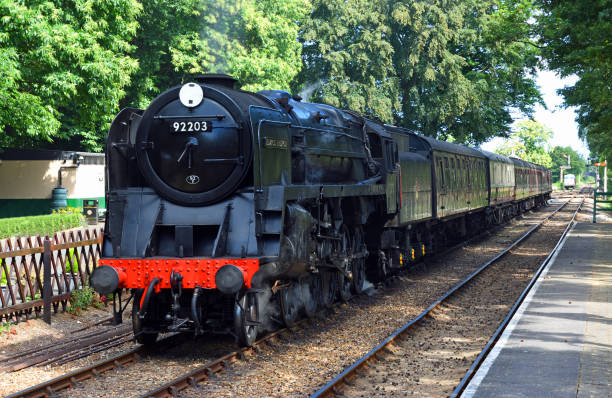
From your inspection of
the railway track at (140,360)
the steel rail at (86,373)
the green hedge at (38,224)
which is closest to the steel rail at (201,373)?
the railway track at (140,360)

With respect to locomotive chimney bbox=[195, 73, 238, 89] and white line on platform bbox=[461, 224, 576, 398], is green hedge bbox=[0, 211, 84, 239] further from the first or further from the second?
white line on platform bbox=[461, 224, 576, 398]

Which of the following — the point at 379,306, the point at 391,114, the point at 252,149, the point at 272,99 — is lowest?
the point at 379,306

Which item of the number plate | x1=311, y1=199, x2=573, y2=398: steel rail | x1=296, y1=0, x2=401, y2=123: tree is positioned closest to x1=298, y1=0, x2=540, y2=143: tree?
x1=296, y1=0, x2=401, y2=123: tree

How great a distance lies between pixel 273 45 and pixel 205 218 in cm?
2713

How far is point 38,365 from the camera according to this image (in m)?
7.76

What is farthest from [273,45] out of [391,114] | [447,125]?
[447,125]

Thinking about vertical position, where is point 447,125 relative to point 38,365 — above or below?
above

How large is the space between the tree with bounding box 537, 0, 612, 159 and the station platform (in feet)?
16.1

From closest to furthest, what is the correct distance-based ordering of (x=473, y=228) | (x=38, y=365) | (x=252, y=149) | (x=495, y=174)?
1. (x=38, y=365)
2. (x=252, y=149)
3. (x=473, y=228)
4. (x=495, y=174)

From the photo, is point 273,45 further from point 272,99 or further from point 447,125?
point 272,99

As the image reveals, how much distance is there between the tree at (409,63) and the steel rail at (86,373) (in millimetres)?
29138

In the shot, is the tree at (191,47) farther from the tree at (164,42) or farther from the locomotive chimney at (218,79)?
the locomotive chimney at (218,79)

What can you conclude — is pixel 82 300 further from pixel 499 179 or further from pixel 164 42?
pixel 499 179

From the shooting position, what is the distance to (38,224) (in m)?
23.4
